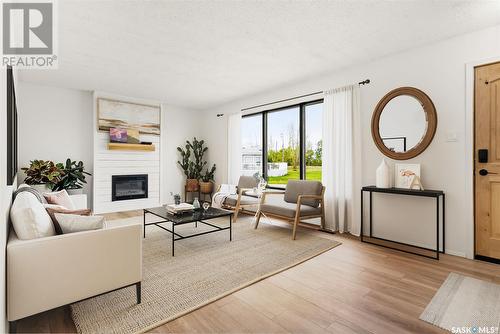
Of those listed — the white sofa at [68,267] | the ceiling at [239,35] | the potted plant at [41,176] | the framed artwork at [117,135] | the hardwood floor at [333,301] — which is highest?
the ceiling at [239,35]

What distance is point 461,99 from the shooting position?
9.91 feet

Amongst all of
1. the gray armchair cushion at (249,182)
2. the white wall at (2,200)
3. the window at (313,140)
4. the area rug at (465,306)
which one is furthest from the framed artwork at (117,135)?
the area rug at (465,306)

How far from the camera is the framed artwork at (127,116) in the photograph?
554 centimetres

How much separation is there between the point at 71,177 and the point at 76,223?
3.69m

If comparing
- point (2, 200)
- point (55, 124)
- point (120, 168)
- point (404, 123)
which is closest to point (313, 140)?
point (404, 123)

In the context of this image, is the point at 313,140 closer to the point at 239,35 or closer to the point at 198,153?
the point at 239,35

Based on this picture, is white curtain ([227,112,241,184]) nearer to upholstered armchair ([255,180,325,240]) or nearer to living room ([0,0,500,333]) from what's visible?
living room ([0,0,500,333])

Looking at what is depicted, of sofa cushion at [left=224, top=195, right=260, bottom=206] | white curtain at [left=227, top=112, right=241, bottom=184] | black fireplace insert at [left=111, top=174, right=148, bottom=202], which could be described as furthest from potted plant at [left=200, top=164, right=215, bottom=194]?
sofa cushion at [left=224, top=195, right=260, bottom=206]

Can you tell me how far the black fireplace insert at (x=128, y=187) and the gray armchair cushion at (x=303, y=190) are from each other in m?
3.61

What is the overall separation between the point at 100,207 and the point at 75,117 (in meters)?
1.95

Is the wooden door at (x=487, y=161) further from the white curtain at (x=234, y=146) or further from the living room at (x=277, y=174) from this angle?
the white curtain at (x=234, y=146)

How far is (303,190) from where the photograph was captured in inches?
165

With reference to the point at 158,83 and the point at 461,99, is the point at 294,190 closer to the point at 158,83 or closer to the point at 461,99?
the point at 461,99

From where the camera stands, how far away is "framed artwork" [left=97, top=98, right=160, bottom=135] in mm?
5539
